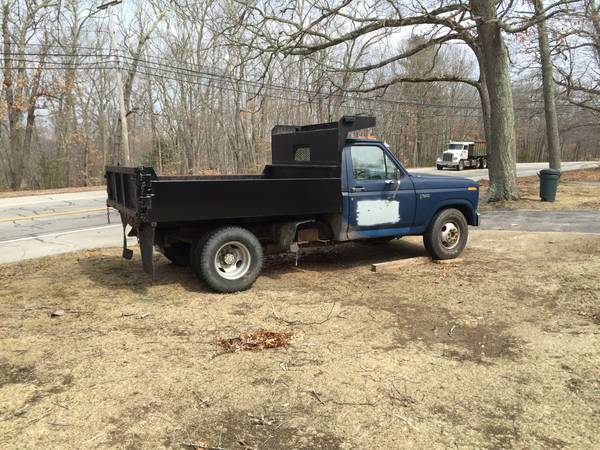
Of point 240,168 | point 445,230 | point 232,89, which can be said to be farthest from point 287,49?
point 240,168

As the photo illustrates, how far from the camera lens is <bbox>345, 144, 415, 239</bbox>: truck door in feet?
22.8

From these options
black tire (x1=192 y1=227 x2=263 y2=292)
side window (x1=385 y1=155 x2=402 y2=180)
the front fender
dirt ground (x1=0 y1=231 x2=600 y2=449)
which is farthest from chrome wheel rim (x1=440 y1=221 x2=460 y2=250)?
→ black tire (x1=192 y1=227 x2=263 y2=292)

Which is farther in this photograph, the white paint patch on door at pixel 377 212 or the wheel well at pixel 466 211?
the wheel well at pixel 466 211

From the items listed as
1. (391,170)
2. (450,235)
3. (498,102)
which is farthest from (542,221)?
(391,170)

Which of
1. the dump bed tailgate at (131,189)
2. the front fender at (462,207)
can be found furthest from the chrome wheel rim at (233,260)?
the front fender at (462,207)

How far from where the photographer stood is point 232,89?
104 ft

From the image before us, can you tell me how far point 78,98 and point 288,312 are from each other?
35.8 meters

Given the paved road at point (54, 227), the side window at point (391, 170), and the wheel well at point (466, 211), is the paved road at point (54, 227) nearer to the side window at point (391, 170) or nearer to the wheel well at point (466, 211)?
the wheel well at point (466, 211)

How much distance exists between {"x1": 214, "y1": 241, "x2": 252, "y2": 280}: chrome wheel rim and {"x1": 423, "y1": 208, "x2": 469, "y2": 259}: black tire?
123 inches

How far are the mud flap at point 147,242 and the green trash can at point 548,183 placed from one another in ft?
45.0

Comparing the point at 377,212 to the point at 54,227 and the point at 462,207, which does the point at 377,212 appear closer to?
the point at 462,207

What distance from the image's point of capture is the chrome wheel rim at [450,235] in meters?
7.90

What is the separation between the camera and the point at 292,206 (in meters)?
6.39

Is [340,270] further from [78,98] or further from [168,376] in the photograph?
[78,98]
